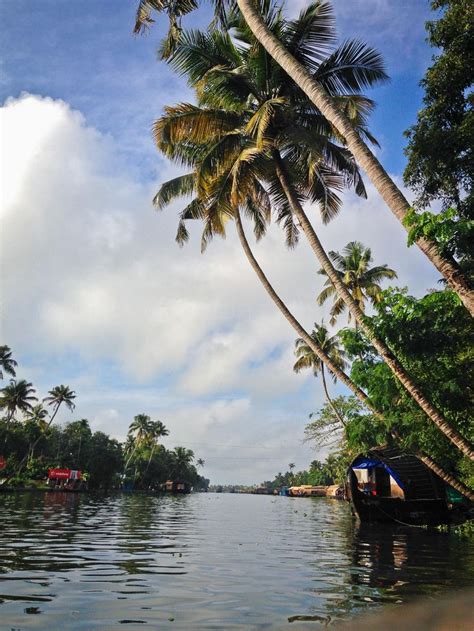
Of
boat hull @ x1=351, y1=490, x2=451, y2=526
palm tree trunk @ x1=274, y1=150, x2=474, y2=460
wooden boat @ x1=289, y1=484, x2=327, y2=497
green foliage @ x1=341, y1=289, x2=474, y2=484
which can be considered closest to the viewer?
palm tree trunk @ x1=274, y1=150, x2=474, y2=460

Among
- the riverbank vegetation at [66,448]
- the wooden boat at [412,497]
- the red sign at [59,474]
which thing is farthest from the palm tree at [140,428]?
the wooden boat at [412,497]

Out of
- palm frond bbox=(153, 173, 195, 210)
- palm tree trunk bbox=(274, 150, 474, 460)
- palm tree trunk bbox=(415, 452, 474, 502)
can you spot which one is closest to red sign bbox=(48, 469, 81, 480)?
palm frond bbox=(153, 173, 195, 210)

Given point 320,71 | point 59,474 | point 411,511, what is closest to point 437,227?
point 320,71

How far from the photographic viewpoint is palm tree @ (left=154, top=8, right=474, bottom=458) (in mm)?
13602

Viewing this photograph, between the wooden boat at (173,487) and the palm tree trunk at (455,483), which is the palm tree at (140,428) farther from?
the palm tree trunk at (455,483)

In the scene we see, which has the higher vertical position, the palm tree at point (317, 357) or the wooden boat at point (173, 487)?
the palm tree at point (317, 357)

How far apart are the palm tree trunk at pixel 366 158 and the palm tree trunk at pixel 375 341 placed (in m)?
3.73

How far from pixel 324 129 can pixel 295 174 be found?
5.95 feet

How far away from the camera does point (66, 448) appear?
75.4 m

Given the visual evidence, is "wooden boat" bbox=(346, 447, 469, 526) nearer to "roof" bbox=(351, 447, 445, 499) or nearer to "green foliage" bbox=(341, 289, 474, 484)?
"roof" bbox=(351, 447, 445, 499)

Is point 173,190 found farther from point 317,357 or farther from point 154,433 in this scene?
point 154,433

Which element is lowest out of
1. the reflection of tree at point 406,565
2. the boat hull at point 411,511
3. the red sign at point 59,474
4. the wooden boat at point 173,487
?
the wooden boat at point 173,487

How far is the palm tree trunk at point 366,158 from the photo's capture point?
289 inches

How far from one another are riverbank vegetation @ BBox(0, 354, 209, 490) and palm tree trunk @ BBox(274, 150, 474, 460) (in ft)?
153
